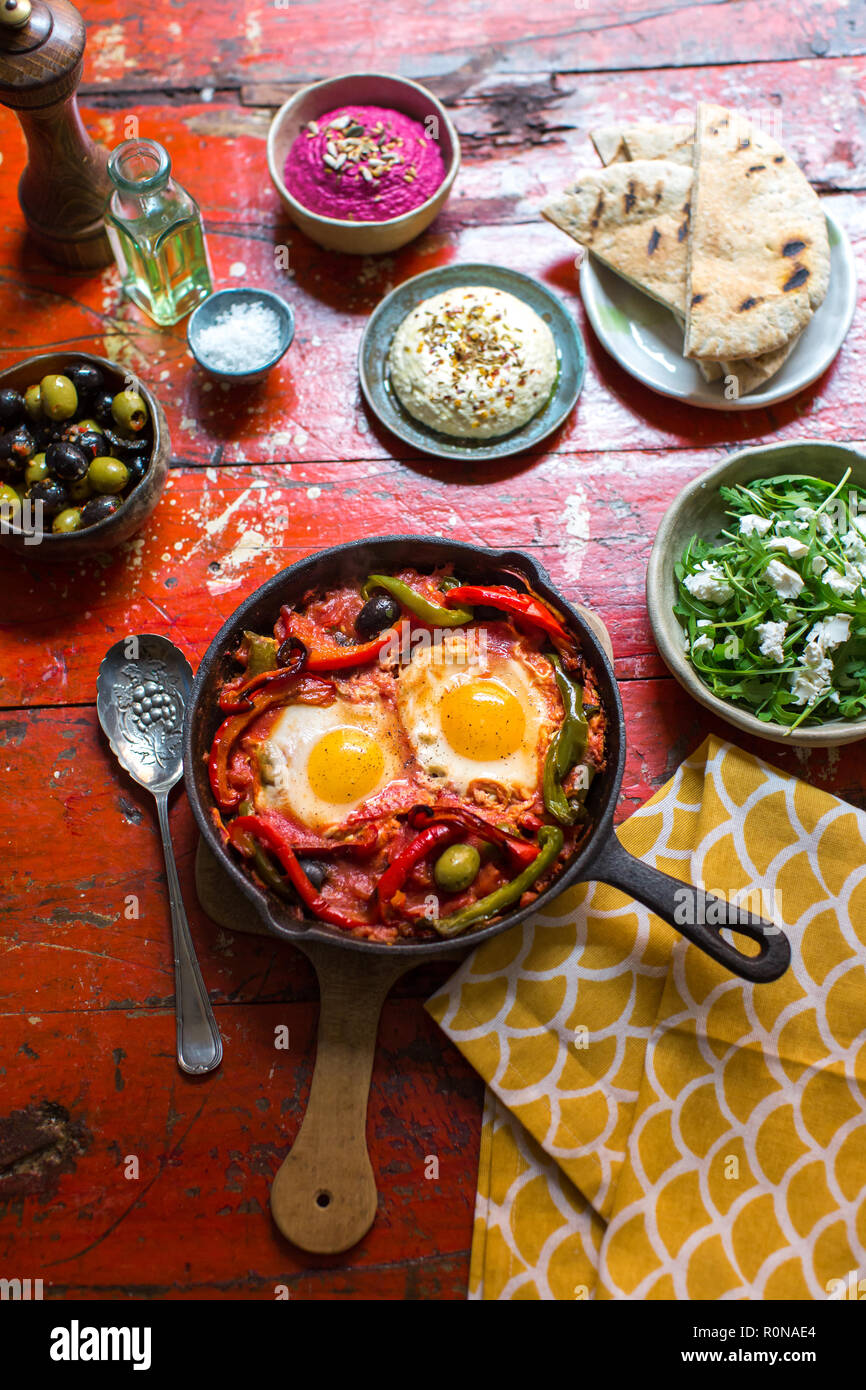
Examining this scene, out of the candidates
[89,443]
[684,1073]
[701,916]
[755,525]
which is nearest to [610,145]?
[755,525]

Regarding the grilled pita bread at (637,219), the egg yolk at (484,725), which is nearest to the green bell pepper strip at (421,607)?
the egg yolk at (484,725)

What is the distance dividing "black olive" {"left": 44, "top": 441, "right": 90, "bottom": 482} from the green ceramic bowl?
6.95 feet

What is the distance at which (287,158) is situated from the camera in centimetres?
420

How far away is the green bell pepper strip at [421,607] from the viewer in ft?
11.0

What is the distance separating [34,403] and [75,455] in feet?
1.13

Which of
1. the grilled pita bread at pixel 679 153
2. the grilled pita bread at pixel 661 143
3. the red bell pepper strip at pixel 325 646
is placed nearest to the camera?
the red bell pepper strip at pixel 325 646

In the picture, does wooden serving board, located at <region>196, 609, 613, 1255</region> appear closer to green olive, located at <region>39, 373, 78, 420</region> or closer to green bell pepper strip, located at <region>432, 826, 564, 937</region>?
green bell pepper strip, located at <region>432, 826, 564, 937</region>

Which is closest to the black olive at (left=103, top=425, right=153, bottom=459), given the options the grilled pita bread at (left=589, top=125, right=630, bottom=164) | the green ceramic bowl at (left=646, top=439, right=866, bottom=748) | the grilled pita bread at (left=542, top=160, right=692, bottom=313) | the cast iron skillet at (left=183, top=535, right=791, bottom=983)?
the cast iron skillet at (left=183, top=535, right=791, bottom=983)

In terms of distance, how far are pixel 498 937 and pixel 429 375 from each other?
7.12 ft

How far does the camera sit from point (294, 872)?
310 cm

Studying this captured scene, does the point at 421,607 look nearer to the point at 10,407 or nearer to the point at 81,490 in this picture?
the point at 81,490

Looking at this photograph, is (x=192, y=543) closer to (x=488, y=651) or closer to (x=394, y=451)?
(x=394, y=451)

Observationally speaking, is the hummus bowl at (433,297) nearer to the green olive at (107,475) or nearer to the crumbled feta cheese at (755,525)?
the crumbled feta cheese at (755,525)

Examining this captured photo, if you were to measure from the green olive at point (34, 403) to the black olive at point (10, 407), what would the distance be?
0.02 meters
